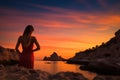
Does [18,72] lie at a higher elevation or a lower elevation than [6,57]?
lower

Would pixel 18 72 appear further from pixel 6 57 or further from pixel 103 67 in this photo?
pixel 6 57

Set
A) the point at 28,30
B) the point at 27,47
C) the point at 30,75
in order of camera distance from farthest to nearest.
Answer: the point at 27,47 < the point at 28,30 < the point at 30,75

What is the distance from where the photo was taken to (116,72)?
108ft

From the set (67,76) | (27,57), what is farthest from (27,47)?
(67,76)

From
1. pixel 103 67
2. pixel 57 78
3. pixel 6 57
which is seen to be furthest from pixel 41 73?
pixel 6 57

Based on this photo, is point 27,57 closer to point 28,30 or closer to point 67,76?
point 28,30

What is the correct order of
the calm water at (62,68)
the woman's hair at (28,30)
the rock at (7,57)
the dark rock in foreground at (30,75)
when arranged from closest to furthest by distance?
the dark rock in foreground at (30,75), the woman's hair at (28,30), the calm water at (62,68), the rock at (7,57)

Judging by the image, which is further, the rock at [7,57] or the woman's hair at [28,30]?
the rock at [7,57]

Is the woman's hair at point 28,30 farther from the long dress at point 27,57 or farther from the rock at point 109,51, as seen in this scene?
the rock at point 109,51

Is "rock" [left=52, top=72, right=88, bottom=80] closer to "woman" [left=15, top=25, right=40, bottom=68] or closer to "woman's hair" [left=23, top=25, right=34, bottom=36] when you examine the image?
"woman" [left=15, top=25, right=40, bottom=68]

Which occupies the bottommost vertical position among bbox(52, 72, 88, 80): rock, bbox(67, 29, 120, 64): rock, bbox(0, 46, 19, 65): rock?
bbox(52, 72, 88, 80): rock

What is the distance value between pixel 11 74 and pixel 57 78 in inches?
60.5

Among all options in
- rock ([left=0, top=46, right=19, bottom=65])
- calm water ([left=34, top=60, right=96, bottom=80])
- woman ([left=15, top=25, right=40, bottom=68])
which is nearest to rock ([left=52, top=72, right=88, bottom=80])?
woman ([left=15, top=25, right=40, bottom=68])

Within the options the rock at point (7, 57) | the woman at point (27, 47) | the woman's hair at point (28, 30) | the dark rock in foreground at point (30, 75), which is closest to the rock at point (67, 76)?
the dark rock in foreground at point (30, 75)
